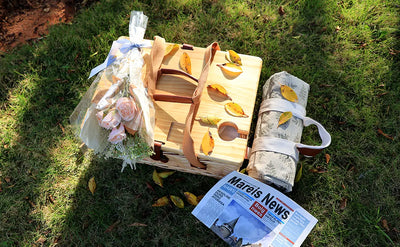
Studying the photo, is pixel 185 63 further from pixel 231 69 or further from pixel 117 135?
pixel 117 135

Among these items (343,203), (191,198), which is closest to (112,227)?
(191,198)

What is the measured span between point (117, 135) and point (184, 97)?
0.52m

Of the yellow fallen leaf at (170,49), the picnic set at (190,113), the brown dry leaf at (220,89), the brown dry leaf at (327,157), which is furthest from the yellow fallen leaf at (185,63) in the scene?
the brown dry leaf at (327,157)

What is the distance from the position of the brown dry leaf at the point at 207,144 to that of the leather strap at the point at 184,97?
83 millimetres

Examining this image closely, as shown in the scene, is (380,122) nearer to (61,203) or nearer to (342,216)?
(342,216)

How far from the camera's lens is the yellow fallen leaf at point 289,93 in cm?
218

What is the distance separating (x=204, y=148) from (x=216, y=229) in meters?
0.64

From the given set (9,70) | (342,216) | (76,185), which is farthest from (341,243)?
(9,70)

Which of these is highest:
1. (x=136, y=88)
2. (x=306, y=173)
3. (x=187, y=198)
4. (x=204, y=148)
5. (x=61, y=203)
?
(x=136, y=88)

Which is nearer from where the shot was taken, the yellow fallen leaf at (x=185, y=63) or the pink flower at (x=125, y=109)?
the pink flower at (x=125, y=109)

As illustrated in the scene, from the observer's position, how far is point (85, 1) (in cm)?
342

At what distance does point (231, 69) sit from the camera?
7.18ft

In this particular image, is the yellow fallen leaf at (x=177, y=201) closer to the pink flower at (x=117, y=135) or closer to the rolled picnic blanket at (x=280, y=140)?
the rolled picnic blanket at (x=280, y=140)

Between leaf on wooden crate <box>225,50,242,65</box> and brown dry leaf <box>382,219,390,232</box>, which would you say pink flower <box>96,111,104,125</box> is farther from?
brown dry leaf <box>382,219,390,232</box>
